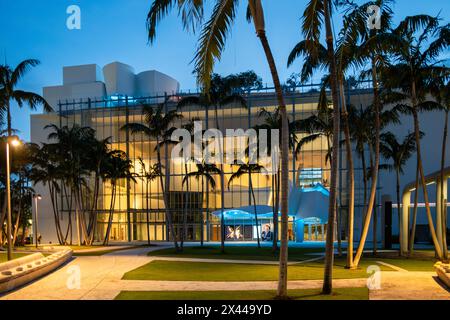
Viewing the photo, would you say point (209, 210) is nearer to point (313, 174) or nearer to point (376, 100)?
point (313, 174)

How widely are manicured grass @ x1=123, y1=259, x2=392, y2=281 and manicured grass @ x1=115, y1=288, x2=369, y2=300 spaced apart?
3.53 m

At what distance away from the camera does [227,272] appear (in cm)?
2025

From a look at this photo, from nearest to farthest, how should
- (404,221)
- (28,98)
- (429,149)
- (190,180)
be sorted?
(28,98), (404,221), (429,149), (190,180)

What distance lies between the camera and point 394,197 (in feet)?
166

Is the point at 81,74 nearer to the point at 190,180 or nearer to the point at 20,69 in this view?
the point at 190,180

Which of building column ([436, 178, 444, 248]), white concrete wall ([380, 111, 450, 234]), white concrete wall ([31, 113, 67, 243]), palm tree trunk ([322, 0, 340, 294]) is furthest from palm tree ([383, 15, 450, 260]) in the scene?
white concrete wall ([31, 113, 67, 243])

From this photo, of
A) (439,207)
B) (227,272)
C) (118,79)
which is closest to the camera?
(227,272)

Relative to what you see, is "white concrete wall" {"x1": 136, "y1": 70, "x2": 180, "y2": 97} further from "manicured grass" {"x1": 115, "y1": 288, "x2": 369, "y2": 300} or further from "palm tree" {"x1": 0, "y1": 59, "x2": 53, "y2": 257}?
"manicured grass" {"x1": 115, "y1": 288, "x2": 369, "y2": 300}

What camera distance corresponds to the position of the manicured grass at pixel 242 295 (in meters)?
13.0

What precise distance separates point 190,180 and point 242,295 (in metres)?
43.1

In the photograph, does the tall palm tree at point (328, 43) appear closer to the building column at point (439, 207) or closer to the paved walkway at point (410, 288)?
the paved walkway at point (410, 288)

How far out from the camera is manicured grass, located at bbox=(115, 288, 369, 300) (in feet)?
42.8

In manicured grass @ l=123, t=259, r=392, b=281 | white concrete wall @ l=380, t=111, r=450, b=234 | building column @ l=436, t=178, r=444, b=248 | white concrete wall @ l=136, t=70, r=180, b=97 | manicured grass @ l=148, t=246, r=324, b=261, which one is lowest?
manicured grass @ l=148, t=246, r=324, b=261

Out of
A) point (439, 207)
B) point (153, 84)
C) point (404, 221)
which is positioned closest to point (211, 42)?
point (439, 207)
